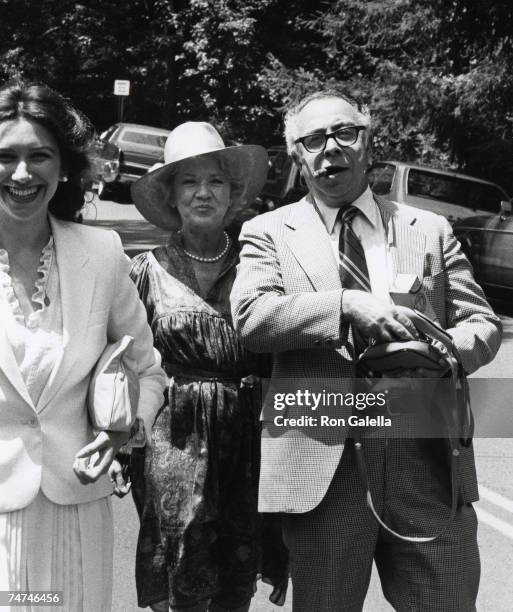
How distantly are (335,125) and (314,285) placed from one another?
52 centimetres

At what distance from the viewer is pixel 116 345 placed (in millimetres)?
2609

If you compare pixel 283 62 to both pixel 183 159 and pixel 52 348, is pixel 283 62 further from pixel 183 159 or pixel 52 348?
pixel 52 348

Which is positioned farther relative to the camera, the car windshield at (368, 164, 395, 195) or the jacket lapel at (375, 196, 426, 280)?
the car windshield at (368, 164, 395, 195)

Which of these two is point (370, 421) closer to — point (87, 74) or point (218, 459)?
point (218, 459)

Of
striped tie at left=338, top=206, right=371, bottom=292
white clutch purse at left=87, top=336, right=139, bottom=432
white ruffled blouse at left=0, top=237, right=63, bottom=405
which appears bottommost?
white clutch purse at left=87, top=336, right=139, bottom=432

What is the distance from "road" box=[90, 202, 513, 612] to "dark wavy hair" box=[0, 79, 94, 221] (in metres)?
0.76

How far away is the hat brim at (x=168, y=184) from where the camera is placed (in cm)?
377

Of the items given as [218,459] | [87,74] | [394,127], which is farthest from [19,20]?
[218,459]

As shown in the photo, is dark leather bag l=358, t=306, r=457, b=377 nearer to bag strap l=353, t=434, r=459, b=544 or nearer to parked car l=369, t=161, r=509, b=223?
bag strap l=353, t=434, r=459, b=544

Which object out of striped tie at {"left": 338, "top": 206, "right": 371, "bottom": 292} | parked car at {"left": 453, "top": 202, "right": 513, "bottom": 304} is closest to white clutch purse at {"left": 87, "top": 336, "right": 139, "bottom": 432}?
striped tie at {"left": 338, "top": 206, "right": 371, "bottom": 292}

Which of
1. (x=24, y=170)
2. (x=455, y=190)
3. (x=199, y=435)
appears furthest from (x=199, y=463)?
(x=455, y=190)

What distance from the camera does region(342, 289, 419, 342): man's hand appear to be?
2.72 meters

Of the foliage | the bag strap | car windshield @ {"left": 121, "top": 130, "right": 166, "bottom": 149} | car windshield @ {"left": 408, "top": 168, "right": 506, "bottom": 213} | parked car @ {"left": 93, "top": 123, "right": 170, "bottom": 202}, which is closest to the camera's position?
the bag strap

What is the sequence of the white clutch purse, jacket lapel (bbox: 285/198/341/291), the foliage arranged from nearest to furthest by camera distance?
the white clutch purse → jacket lapel (bbox: 285/198/341/291) → the foliage
